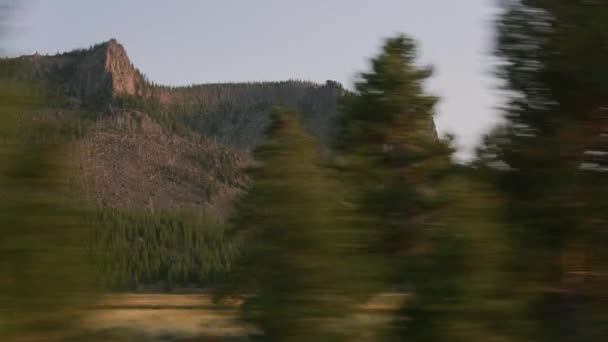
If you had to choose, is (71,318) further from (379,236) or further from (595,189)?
(595,189)

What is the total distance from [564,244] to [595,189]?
0.80 m

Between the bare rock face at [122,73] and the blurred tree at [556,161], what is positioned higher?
the bare rock face at [122,73]

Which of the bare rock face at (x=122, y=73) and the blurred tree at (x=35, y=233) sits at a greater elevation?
the bare rock face at (x=122, y=73)

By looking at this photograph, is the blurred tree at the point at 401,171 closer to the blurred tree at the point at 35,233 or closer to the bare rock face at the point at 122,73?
the blurred tree at the point at 35,233

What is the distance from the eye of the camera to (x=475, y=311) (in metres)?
9.79

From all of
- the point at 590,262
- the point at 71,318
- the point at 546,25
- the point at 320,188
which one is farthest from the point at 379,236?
the point at 71,318

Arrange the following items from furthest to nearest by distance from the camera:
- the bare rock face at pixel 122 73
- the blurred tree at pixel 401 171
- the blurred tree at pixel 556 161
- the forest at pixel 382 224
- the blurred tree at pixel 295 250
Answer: the bare rock face at pixel 122 73
the blurred tree at pixel 556 161
the blurred tree at pixel 401 171
the blurred tree at pixel 295 250
the forest at pixel 382 224

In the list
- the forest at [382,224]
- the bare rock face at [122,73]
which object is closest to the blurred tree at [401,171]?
the forest at [382,224]

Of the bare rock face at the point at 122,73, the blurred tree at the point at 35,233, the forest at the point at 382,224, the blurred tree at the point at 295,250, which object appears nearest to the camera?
the blurred tree at the point at 35,233

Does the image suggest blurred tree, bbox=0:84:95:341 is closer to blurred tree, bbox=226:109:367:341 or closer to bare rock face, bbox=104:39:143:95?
blurred tree, bbox=226:109:367:341

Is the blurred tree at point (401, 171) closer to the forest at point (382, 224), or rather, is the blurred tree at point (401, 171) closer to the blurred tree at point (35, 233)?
the forest at point (382, 224)

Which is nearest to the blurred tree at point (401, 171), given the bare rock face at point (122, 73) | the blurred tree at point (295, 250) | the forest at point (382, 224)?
the forest at point (382, 224)

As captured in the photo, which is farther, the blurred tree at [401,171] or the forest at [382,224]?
the blurred tree at [401,171]

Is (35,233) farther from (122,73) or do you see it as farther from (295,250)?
(122,73)
